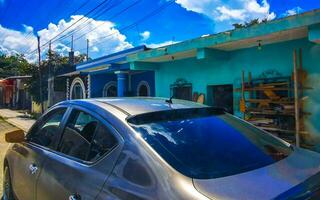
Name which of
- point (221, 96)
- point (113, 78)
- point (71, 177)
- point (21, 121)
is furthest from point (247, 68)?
point (21, 121)

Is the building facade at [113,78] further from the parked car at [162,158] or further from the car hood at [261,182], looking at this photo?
the car hood at [261,182]

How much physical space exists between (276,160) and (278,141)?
0.58 meters

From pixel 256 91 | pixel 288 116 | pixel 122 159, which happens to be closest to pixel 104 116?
pixel 122 159

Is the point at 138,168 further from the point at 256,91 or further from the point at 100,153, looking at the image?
the point at 256,91

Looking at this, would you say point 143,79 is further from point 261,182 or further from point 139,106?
point 261,182

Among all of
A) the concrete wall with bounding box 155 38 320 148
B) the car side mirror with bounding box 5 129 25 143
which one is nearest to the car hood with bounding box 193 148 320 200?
the car side mirror with bounding box 5 129 25 143

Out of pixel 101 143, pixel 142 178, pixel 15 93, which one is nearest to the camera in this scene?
pixel 142 178

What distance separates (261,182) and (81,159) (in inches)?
57.7

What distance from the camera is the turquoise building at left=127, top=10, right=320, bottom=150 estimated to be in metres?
8.01

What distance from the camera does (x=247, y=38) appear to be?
8344 mm

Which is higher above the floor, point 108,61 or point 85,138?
point 108,61

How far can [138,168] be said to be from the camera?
236 cm

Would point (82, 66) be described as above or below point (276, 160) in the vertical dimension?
above

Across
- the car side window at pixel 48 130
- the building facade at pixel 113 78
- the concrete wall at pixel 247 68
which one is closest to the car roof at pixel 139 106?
the car side window at pixel 48 130
